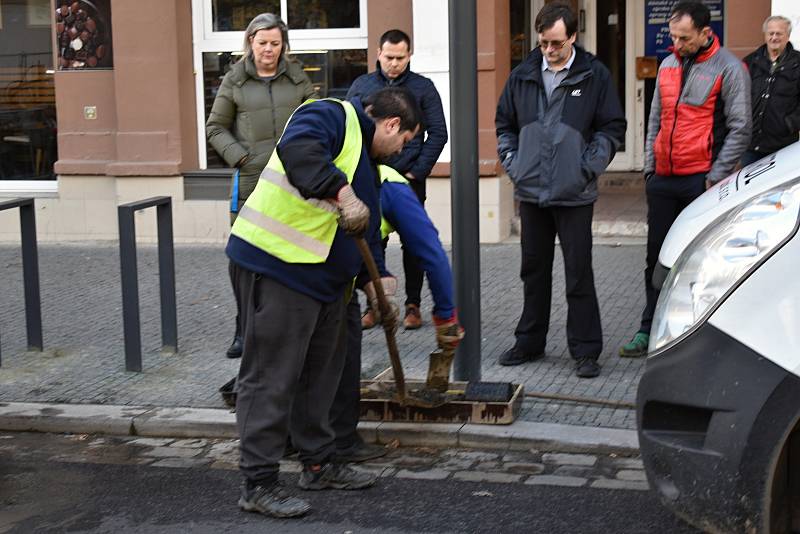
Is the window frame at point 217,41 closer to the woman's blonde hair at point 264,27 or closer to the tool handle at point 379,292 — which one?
the woman's blonde hair at point 264,27

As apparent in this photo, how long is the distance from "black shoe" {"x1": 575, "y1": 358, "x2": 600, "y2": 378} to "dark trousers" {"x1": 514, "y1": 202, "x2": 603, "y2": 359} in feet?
0.09

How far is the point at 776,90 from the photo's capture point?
8961 millimetres

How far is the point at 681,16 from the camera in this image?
677 cm

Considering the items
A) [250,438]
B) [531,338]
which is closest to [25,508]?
[250,438]

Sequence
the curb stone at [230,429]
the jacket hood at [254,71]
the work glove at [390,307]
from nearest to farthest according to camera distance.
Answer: the work glove at [390,307]
the curb stone at [230,429]
the jacket hood at [254,71]

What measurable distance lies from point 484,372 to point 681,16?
2.18 metres

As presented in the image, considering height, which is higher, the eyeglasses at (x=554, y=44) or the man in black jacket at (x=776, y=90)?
the eyeglasses at (x=554, y=44)

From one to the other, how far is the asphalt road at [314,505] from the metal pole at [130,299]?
152cm

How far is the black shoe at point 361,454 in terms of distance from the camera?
18.6ft

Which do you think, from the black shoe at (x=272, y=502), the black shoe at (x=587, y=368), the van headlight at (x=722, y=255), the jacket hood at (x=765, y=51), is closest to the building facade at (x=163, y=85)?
the jacket hood at (x=765, y=51)

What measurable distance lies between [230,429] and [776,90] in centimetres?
490

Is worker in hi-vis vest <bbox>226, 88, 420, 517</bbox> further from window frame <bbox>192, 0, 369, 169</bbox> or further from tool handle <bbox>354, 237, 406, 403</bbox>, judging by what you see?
window frame <bbox>192, 0, 369, 169</bbox>

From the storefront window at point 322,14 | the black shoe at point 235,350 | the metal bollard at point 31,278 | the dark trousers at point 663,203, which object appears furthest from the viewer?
the storefront window at point 322,14

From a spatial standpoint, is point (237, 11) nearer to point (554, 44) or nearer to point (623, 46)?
point (623, 46)
